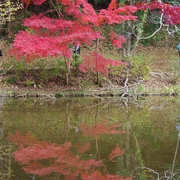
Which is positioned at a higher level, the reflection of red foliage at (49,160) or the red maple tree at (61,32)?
the red maple tree at (61,32)

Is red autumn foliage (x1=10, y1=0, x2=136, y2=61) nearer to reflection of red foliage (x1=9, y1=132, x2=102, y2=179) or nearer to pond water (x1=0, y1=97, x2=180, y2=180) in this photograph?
pond water (x1=0, y1=97, x2=180, y2=180)

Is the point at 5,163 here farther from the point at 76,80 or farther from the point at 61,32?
the point at 76,80

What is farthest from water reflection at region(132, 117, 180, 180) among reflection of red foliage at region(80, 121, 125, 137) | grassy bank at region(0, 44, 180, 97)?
grassy bank at region(0, 44, 180, 97)

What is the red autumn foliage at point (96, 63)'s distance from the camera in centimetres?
1201

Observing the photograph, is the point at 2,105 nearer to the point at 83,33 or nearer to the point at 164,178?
the point at 83,33

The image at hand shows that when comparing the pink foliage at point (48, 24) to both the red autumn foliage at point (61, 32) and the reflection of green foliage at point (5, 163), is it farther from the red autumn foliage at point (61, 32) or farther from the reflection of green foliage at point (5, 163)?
the reflection of green foliage at point (5, 163)

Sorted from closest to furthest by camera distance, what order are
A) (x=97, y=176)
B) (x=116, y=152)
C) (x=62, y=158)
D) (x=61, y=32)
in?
(x=97, y=176), (x=62, y=158), (x=116, y=152), (x=61, y=32)

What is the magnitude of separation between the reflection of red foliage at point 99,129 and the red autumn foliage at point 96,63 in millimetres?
3984

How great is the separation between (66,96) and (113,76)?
1908mm

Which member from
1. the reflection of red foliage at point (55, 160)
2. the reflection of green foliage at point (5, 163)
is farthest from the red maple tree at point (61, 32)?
the reflection of green foliage at point (5, 163)

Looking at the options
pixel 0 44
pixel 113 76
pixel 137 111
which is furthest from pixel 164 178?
pixel 0 44

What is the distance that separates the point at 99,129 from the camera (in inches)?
304

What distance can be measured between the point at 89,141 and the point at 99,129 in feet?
3.46

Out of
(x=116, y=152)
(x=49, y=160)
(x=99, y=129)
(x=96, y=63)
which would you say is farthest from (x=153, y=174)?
(x=96, y=63)
